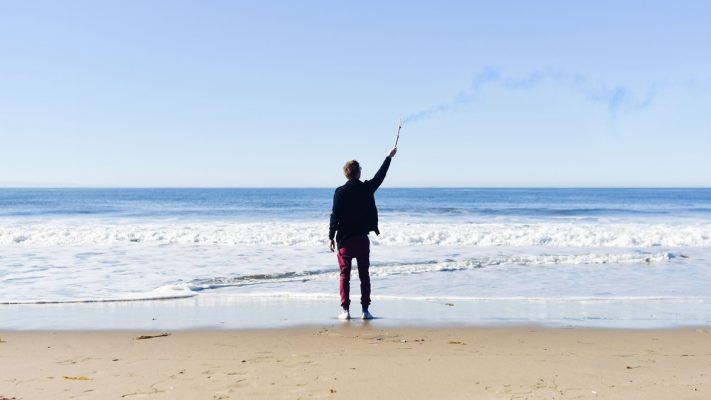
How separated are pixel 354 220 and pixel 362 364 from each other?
2.32 m

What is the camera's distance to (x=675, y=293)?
8.92 m

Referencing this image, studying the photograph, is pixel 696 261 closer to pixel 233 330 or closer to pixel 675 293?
pixel 675 293

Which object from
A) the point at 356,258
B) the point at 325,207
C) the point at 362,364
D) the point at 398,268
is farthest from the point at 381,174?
the point at 325,207

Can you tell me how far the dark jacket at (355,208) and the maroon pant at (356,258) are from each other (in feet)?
0.24

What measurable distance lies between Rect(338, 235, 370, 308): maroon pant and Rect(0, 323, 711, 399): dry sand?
2.10ft

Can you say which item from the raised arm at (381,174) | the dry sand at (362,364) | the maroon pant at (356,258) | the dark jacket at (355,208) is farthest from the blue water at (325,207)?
the dry sand at (362,364)

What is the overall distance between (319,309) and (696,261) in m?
9.54

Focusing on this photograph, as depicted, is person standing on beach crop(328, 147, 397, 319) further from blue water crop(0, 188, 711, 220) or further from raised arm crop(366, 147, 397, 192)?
blue water crop(0, 188, 711, 220)

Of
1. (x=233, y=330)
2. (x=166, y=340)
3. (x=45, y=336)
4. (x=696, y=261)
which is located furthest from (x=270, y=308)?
(x=696, y=261)

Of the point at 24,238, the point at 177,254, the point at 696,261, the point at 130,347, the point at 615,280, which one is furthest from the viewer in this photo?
the point at 24,238

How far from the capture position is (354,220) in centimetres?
688

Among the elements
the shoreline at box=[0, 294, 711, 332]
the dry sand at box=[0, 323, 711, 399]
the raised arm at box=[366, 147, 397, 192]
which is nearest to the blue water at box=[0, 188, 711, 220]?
the shoreline at box=[0, 294, 711, 332]

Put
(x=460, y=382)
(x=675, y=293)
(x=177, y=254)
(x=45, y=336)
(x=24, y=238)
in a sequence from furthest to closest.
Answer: (x=24, y=238) → (x=177, y=254) → (x=675, y=293) → (x=45, y=336) → (x=460, y=382)

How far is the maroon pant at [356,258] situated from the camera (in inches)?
273
